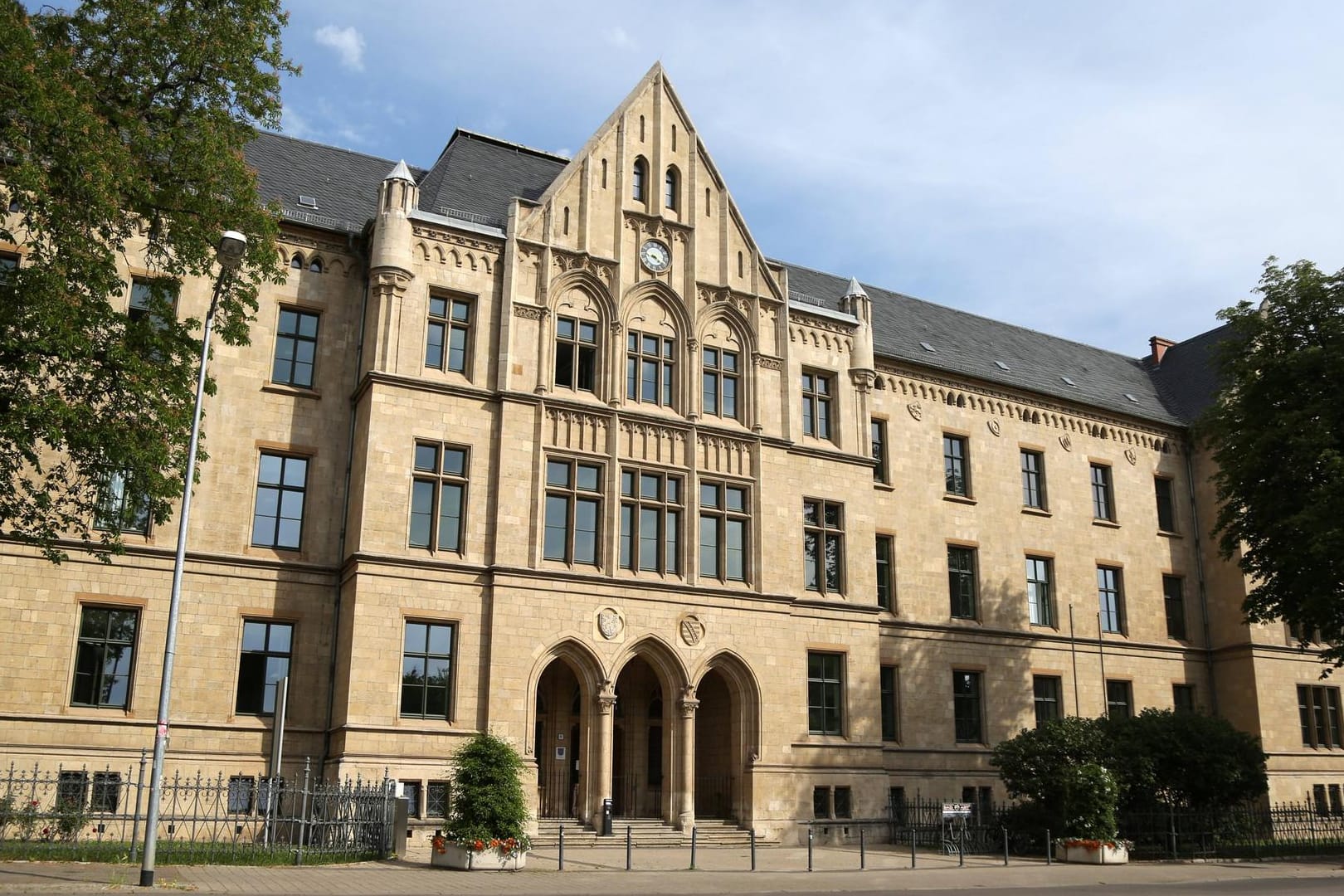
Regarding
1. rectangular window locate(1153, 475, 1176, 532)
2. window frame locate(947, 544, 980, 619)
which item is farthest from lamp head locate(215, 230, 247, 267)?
rectangular window locate(1153, 475, 1176, 532)

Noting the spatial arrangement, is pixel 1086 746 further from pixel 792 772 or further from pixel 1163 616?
pixel 1163 616

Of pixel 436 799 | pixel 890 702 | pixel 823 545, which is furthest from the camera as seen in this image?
pixel 890 702

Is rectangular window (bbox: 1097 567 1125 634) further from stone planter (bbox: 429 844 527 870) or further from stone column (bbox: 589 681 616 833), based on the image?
stone planter (bbox: 429 844 527 870)

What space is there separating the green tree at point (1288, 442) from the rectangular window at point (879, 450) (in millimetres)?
9947

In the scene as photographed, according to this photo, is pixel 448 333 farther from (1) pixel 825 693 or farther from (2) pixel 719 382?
(1) pixel 825 693

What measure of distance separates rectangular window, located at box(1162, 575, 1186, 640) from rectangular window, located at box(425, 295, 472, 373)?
28.1 m

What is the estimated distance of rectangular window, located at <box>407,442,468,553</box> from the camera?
28547mm

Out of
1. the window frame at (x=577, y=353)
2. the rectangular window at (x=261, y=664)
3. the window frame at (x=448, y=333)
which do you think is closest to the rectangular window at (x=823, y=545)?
the window frame at (x=577, y=353)

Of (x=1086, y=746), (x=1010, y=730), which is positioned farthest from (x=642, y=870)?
(x=1010, y=730)

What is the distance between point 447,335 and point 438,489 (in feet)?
13.4

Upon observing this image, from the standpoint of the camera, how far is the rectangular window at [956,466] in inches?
1553

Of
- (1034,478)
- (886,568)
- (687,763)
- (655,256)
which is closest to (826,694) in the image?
(687,763)

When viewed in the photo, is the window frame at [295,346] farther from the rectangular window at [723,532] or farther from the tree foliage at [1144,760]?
the tree foliage at [1144,760]

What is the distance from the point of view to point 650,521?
1233 inches
